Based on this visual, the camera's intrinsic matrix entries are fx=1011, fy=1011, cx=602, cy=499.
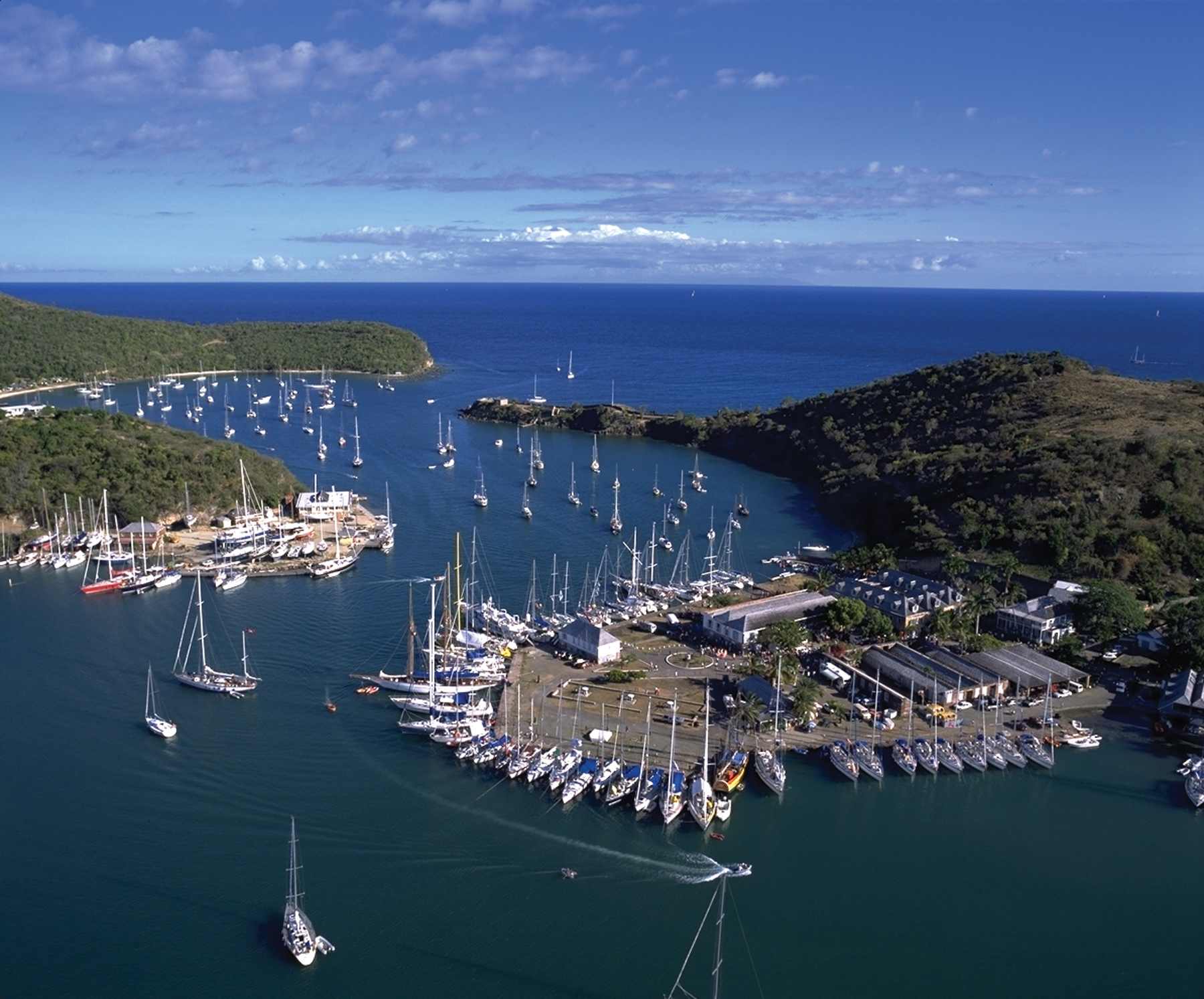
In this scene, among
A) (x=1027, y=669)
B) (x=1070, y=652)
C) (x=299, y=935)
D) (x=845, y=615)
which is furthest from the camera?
(x=845, y=615)

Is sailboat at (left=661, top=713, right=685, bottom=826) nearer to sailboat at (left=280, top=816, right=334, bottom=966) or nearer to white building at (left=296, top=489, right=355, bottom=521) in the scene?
sailboat at (left=280, top=816, right=334, bottom=966)

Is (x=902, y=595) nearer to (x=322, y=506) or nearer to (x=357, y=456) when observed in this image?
(x=322, y=506)

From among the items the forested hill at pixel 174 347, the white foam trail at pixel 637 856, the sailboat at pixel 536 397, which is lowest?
the white foam trail at pixel 637 856

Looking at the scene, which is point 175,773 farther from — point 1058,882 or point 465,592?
point 1058,882

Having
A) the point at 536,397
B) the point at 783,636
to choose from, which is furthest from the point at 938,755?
the point at 536,397

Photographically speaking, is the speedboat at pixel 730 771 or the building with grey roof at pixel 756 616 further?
the building with grey roof at pixel 756 616

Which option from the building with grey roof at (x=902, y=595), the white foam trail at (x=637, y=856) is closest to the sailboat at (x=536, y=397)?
the building with grey roof at (x=902, y=595)

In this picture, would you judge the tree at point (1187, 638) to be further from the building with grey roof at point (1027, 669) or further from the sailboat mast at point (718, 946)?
the sailboat mast at point (718, 946)

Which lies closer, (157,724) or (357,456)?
(157,724)
